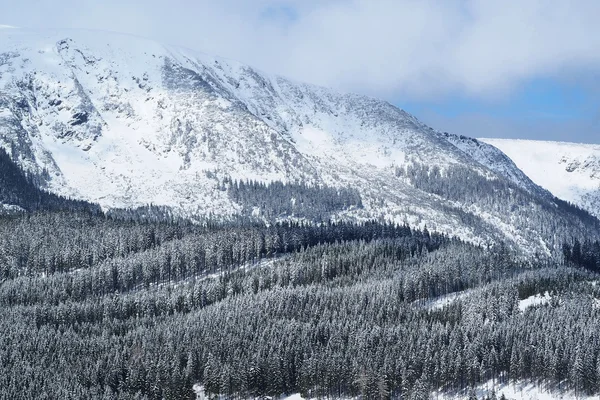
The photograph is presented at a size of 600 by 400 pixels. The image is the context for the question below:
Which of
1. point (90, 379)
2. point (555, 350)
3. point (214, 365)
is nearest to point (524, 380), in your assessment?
point (555, 350)

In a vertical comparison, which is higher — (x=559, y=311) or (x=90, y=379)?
(x=559, y=311)

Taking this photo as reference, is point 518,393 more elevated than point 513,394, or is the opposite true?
point 518,393

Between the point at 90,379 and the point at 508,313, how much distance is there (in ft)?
345

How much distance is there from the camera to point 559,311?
192000 mm

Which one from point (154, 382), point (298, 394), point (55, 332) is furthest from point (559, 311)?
point (55, 332)

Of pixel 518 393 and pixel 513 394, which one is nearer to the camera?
pixel 518 393

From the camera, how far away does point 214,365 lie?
164m

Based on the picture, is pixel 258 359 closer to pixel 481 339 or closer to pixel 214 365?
pixel 214 365

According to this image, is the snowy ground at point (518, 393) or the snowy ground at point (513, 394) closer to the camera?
the snowy ground at point (518, 393)

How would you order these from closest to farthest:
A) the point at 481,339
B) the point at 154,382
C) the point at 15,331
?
1. the point at 154,382
2. the point at 481,339
3. the point at 15,331

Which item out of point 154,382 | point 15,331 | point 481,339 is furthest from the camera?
point 15,331

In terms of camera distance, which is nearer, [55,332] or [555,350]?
[555,350]

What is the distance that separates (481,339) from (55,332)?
104686mm

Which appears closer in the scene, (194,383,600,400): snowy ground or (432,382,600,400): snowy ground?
(432,382,600,400): snowy ground
